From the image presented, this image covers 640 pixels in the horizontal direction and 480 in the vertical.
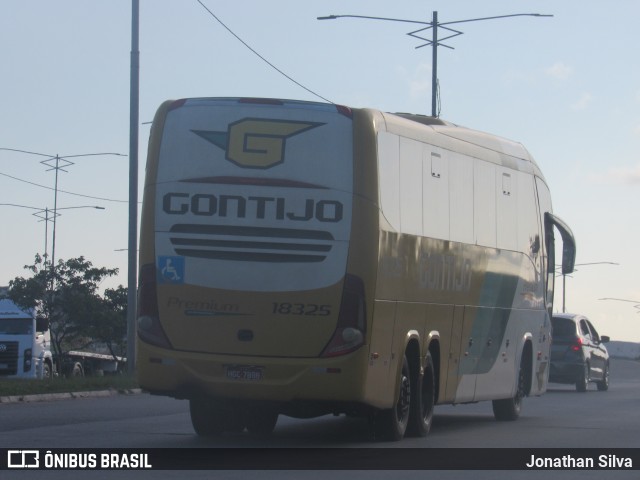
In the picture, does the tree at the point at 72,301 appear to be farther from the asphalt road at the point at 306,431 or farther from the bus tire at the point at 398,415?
the bus tire at the point at 398,415

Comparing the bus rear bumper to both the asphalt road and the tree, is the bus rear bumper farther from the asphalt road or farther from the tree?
the tree

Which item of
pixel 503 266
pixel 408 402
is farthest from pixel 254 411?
pixel 503 266

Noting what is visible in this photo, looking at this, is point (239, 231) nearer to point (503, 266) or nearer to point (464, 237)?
point (464, 237)

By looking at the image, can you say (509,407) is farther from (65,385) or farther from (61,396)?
(65,385)

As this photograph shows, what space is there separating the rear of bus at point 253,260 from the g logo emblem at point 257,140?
0.01 metres

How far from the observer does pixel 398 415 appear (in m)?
16.5

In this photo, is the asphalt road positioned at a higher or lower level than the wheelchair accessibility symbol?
lower

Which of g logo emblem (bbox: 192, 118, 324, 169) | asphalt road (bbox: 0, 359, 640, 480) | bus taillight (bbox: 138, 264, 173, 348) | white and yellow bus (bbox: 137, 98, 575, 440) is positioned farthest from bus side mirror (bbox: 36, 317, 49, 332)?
g logo emblem (bbox: 192, 118, 324, 169)

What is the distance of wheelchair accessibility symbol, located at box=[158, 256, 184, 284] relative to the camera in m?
15.1

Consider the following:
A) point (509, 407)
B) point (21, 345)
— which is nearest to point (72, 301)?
point (21, 345)

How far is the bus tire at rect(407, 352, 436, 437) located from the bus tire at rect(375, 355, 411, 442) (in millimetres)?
220

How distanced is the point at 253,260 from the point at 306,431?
4.14m

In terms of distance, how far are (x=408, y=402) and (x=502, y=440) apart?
1.26 meters

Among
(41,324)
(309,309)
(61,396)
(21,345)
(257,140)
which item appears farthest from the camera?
(21,345)
